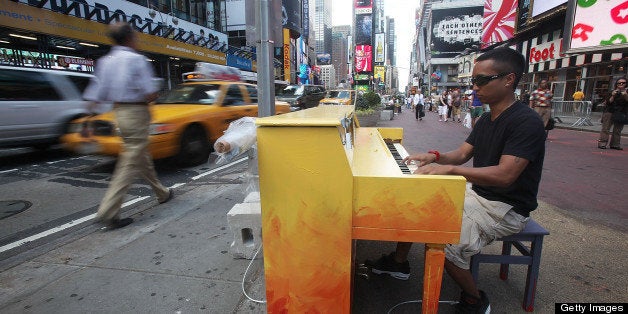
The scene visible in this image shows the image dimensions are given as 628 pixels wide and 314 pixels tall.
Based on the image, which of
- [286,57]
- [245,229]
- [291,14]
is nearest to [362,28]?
[291,14]

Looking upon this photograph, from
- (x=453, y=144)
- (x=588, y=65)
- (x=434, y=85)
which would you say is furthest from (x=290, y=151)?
(x=434, y=85)

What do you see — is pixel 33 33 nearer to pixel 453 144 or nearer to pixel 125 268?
pixel 125 268

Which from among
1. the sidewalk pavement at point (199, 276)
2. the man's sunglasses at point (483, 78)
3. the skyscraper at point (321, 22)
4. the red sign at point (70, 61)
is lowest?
the sidewalk pavement at point (199, 276)

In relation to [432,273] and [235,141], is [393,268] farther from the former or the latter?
[235,141]

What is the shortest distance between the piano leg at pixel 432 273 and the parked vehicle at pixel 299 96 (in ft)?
44.1

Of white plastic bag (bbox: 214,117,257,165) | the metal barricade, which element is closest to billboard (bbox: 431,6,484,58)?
the metal barricade

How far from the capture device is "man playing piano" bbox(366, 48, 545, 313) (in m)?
1.87

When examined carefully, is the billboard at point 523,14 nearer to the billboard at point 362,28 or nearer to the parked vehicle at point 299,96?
the parked vehicle at point 299,96

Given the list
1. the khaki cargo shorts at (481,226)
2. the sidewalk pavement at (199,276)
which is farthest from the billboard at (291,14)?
the khaki cargo shorts at (481,226)

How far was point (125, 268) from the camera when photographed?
9.20 ft

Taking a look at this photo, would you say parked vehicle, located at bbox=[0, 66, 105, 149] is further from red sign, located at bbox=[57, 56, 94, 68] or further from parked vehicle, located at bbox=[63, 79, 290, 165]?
red sign, located at bbox=[57, 56, 94, 68]

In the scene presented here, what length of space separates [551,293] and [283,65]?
118 feet

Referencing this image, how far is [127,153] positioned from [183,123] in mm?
2319

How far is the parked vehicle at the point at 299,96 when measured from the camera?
15.4m
